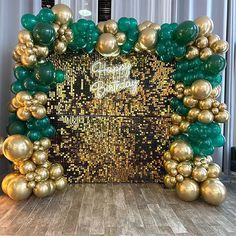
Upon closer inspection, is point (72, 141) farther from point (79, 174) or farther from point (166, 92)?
point (166, 92)

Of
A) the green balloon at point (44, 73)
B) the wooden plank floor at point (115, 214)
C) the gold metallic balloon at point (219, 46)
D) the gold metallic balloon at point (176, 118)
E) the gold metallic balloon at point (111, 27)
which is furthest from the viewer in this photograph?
the gold metallic balloon at point (176, 118)

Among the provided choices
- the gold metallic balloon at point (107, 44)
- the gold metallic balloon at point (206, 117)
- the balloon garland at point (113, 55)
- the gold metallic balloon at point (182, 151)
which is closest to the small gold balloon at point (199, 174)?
the balloon garland at point (113, 55)

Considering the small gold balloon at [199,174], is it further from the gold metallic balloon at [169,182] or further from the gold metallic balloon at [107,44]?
the gold metallic balloon at [107,44]

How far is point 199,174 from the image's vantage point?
271cm

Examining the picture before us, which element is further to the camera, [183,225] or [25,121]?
[25,121]

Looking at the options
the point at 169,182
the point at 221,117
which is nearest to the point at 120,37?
the point at 221,117

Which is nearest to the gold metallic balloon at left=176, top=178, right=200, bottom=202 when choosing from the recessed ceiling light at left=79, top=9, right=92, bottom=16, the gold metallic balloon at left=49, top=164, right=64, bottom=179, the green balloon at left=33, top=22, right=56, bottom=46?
the gold metallic balloon at left=49, top=164, right=64, bottom=179

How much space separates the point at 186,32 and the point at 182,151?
1.08 meters

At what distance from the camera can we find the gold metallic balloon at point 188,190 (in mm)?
2678

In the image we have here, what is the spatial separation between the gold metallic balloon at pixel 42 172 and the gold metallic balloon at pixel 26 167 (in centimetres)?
4

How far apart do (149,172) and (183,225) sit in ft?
3.62

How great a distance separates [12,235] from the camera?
200cm

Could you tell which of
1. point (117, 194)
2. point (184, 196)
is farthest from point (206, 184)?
point (117, 194)

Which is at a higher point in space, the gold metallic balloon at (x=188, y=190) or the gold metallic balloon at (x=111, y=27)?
the gold metallic balloon at (x=111, y=27)
